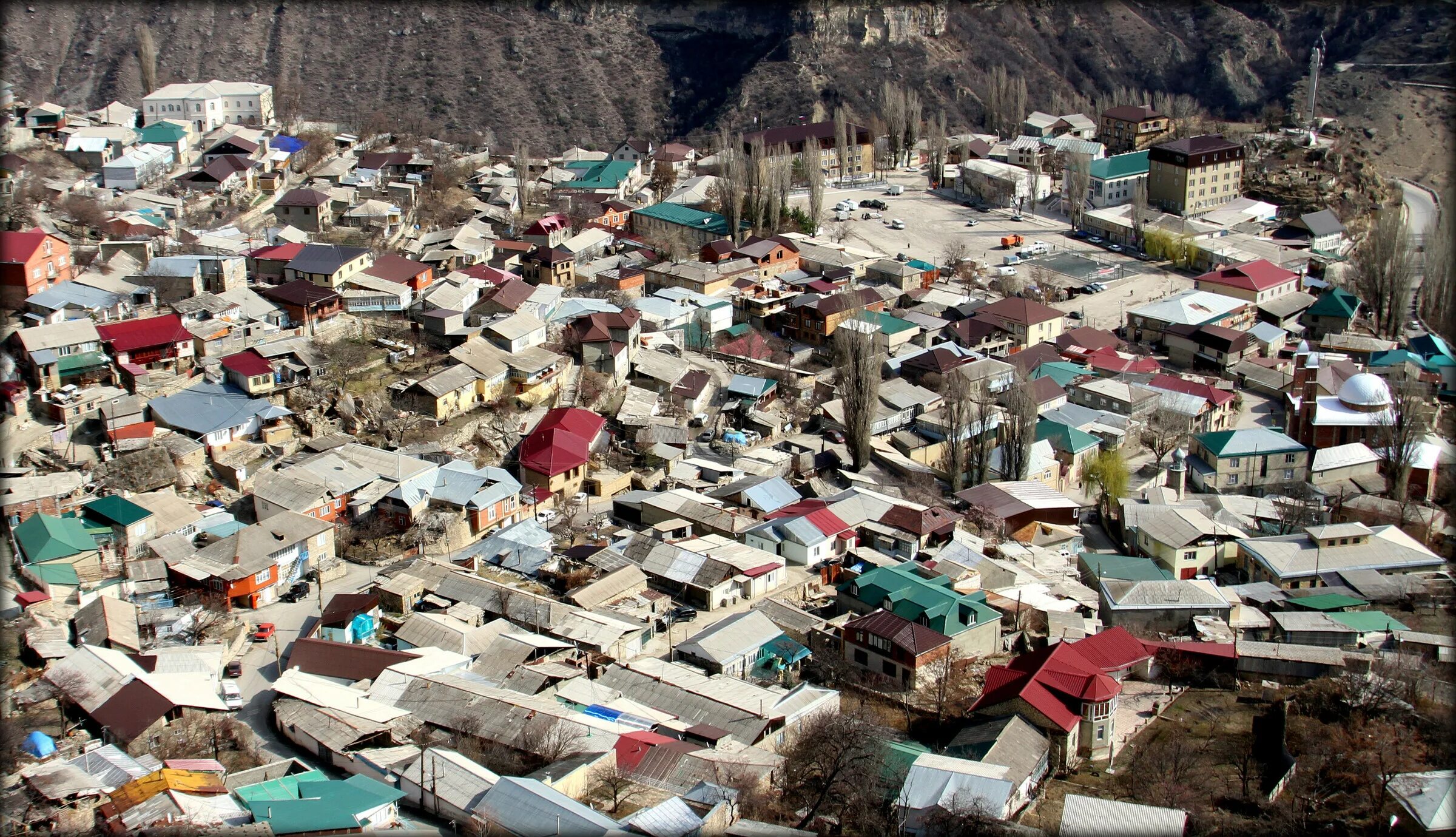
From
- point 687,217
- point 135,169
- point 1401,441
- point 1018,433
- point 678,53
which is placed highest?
point 678,53

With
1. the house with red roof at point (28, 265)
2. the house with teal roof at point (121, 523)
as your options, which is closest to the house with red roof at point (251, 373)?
the house with teal roof at point (121, 523)

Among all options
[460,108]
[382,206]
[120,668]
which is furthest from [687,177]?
[120,668]

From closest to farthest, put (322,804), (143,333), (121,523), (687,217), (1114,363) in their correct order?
(322,804) < (121,523) < (143,333) < (1114,363) < (687,217)

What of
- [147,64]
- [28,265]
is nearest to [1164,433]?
[28,265]

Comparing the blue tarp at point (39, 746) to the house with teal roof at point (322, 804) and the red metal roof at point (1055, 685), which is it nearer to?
the house with teal roof at point (322, 804)

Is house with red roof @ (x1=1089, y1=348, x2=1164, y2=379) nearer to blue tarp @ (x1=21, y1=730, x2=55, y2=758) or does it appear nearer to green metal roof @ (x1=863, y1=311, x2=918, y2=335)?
green metal roof @ (x1=863, y1=311, x2=918, y2=335)

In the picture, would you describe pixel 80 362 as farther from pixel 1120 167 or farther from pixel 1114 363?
pixel 1120 167

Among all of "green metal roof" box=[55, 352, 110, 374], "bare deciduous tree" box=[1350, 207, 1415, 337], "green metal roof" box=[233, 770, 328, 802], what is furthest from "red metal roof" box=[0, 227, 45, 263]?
"bare deciduous tree" box=[1350, 207, 1415, 337]
